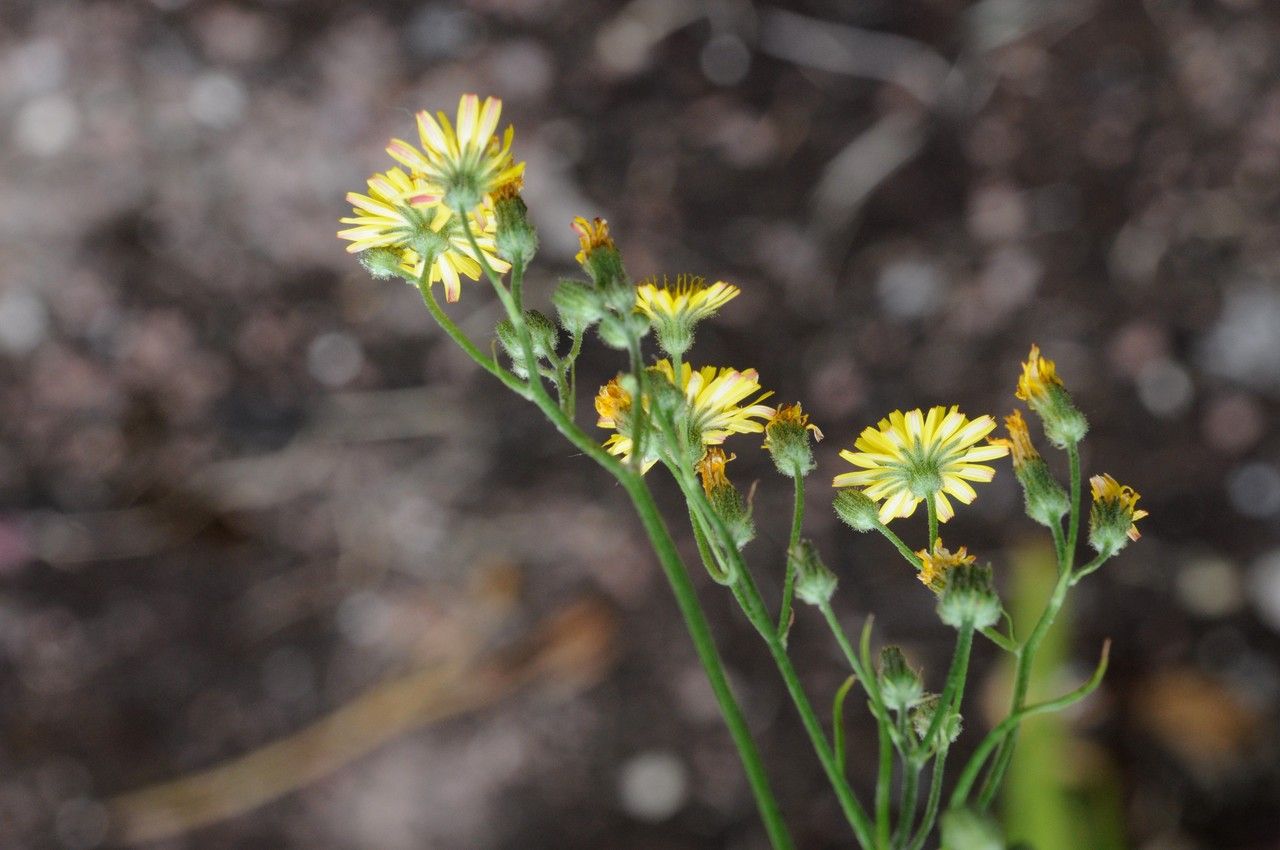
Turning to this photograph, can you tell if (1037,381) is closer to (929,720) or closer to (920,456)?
(920,456)

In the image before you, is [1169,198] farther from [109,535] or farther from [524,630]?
[109,535]

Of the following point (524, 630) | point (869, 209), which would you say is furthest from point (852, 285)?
point (524, 630)

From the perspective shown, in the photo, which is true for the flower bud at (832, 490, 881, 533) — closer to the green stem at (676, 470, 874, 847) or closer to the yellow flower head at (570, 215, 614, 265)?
the green stem at (676, 470, 874, 847)

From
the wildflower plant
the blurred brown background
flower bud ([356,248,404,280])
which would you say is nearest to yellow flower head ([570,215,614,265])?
the wildflower plant

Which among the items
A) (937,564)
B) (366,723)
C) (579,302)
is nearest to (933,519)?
(937,564)

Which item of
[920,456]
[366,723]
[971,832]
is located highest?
[366,723]

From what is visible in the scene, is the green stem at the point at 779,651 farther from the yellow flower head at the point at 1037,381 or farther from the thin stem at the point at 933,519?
the yellow flower head at the point at 1037,381
